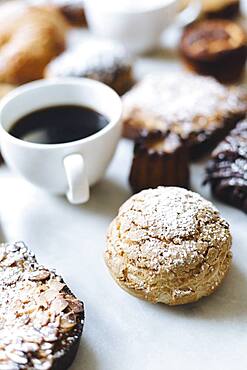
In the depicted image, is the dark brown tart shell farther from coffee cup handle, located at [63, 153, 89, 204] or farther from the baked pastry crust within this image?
coffee cup handle, located at [63, 153, 89, 204]

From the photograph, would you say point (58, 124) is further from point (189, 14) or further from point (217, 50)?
point (189, 14)

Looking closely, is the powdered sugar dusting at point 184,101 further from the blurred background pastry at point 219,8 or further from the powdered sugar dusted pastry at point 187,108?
the blurred background pastry at point 219,8

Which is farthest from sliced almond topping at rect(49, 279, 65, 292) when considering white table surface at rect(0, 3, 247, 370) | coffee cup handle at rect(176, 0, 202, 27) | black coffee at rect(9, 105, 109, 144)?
coffee cup handle at rect(176, 0, 202, 27)

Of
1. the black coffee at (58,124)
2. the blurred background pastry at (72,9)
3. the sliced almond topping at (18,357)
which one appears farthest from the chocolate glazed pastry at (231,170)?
the blurred background pastry at (72,9)

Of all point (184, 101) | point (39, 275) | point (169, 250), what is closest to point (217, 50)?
point (184, 101)

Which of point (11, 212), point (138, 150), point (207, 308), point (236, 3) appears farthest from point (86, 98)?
point (236, 3)

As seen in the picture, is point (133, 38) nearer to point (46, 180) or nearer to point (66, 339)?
point (46, 180)
